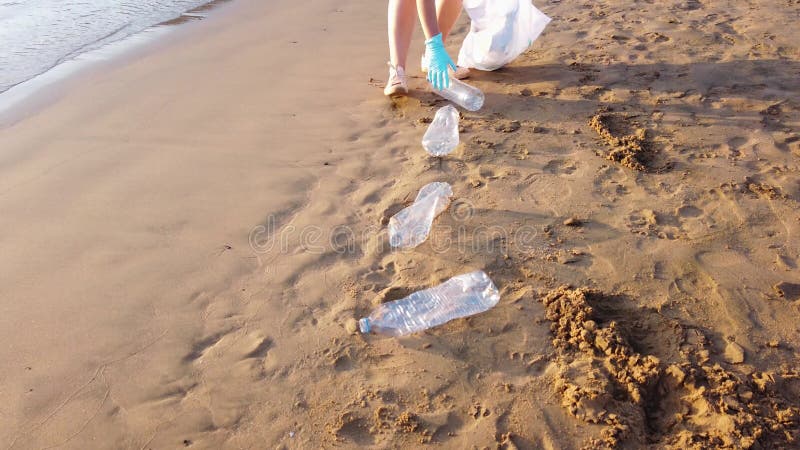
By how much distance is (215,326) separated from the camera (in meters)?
2.04

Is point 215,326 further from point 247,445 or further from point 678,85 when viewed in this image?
point 678,85

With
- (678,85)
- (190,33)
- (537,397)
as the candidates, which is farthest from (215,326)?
(190,33)

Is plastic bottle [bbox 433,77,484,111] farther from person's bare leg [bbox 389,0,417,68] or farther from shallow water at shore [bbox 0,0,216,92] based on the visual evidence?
shallow water at shore [bbox 0,0,216,92]

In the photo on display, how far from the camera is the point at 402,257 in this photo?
7.51 feet

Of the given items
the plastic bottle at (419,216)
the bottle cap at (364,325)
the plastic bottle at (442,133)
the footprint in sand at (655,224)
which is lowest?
the footprint in sand at (655,224)

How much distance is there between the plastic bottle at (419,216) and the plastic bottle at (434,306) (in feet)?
0.95

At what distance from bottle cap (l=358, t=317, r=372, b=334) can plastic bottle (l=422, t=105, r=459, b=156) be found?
1127mm

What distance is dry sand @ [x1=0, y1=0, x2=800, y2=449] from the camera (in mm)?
1733

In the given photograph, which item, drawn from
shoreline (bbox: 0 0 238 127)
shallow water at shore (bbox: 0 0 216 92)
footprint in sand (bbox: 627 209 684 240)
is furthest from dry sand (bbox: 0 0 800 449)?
shallow water at shore (bbox: 0 0 216 92)

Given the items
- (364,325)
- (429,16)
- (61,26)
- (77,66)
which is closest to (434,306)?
(364,325)

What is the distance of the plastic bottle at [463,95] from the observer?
328 cm

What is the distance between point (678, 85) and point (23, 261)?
10.9 ft

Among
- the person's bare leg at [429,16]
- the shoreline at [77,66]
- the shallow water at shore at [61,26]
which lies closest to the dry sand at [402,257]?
the shoreline at [77,66]

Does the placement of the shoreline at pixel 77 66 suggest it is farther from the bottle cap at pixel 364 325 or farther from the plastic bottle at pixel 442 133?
the bottle cap at pixel 364 325
